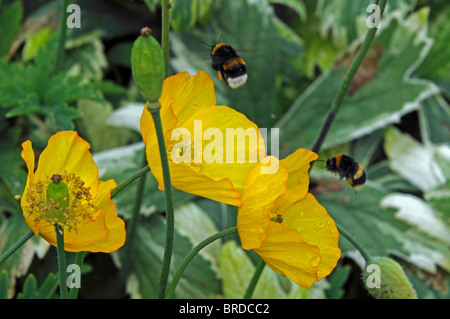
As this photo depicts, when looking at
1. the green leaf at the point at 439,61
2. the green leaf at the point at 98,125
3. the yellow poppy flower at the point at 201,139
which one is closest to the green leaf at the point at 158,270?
the green leaf at the point at 98,125

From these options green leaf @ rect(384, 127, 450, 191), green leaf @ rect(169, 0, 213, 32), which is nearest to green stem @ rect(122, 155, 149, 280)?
green leaf @ rect(169, 0, 213, 32)

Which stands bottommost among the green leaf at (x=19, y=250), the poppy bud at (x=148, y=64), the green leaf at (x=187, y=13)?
the green leaf at (x=19, y=250)

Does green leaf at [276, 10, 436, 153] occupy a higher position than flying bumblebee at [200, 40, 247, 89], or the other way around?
flying bumblebee at [200, 40, 247, 89]

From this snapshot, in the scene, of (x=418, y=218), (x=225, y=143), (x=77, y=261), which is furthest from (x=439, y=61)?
(x=77, y=261)

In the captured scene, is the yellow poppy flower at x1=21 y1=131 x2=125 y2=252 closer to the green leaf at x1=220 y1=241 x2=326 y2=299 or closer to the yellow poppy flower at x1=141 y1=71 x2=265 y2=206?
the yellow poppy flower at x1=141 y1=71 x2=265 y2=206

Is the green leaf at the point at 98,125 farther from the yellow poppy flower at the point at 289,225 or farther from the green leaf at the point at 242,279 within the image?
the yellow poppy flower at the point at 289,225
